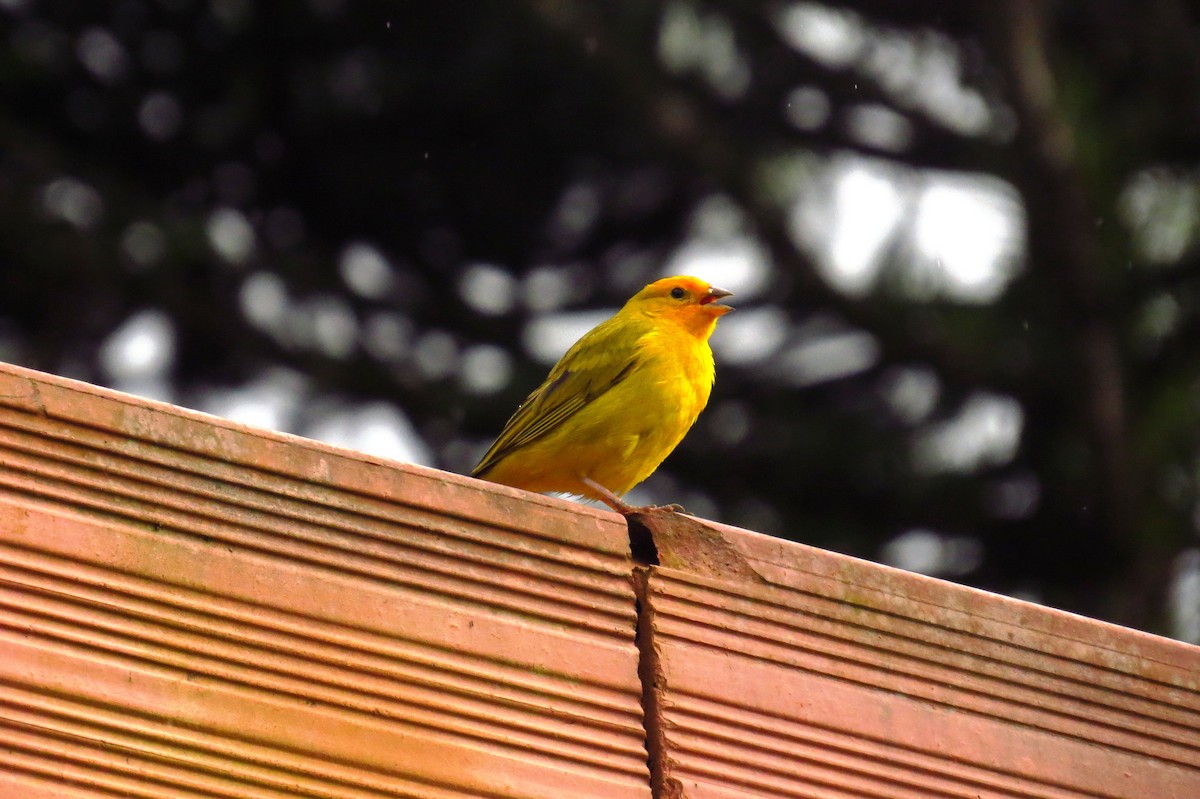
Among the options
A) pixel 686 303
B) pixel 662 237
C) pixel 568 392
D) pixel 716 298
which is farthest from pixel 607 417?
pixel 662 237

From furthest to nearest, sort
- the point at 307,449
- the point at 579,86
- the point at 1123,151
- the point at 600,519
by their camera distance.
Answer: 1. the point at 579,86
2. the point at 1123,151
3. the point at 600,519
4. the point at 307,449

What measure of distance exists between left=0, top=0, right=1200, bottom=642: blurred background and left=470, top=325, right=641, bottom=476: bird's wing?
11.3 feet

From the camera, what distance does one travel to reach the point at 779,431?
884cm

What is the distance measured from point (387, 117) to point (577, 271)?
1.35 m

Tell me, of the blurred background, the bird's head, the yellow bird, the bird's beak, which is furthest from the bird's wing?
the blurred background

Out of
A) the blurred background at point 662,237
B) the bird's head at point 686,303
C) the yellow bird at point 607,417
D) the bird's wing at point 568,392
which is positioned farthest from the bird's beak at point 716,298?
the blurred background at point 662,237

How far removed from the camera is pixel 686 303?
5.04 m

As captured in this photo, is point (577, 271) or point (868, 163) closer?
point (868, 163)

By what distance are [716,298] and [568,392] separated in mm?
870

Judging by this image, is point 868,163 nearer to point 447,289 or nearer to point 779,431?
point 779,431

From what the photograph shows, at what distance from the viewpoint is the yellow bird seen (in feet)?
14.0

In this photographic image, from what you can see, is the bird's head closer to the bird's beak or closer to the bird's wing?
the bird's beak

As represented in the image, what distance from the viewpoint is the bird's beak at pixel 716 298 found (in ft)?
16.6

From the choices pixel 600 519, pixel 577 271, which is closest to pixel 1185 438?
pixel 577 271
